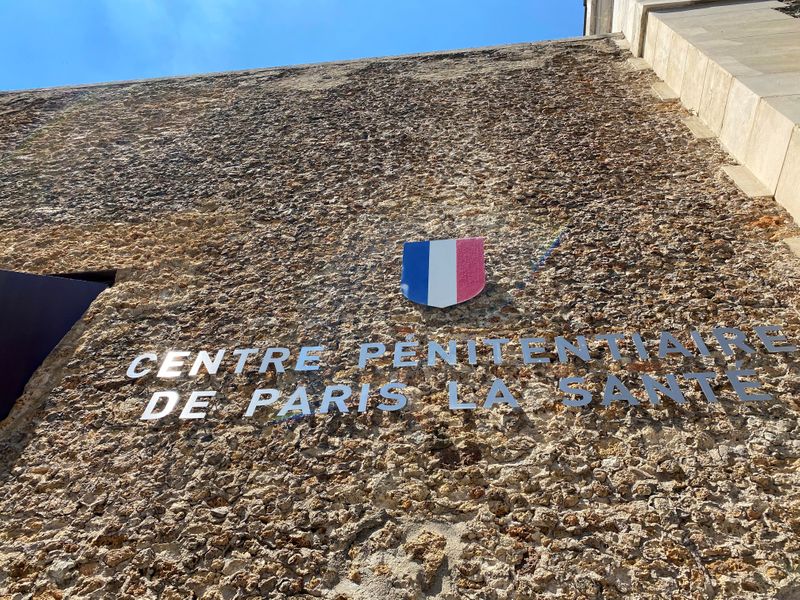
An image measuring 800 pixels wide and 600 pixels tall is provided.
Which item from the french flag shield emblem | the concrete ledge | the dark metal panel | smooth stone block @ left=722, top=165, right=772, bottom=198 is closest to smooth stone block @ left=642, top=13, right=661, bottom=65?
the concrete ledge

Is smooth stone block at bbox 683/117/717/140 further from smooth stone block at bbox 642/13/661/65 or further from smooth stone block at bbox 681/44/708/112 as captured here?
smooth stone block at bbox 642/13/661/65

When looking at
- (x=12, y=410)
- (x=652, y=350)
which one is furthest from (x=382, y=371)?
(x=12, y=410)

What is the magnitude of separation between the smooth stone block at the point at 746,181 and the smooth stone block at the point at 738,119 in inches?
2.5

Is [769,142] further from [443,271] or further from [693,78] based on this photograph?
[443,271]

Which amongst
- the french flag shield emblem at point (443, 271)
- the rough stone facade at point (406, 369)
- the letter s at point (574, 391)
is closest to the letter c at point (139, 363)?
the rough stone facade at point (406, 369)

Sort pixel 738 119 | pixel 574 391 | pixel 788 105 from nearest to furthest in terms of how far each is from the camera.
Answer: pixel 574 391 < pixel 788 105 < pixel 738 119

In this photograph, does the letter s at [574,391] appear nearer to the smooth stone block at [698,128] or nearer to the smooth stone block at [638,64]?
the smooth stone block at [698,128]

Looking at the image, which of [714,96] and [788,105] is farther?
[714,96]

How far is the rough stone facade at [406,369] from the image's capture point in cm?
175

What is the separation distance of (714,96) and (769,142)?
0.66 m

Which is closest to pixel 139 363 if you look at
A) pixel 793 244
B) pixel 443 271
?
pixel 443 271

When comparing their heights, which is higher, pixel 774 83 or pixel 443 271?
pixel 774 83

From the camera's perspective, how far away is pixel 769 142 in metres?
2.81

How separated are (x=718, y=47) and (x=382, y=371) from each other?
2.82 m
